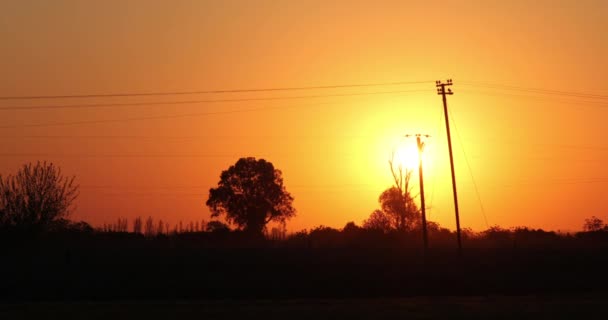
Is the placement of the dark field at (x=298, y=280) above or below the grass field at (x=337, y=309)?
above

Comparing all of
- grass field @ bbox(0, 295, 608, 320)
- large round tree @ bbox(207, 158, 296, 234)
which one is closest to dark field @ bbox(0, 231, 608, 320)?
grass field @ bbox(0, 295, 608, 320)

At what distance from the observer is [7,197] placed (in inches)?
2537

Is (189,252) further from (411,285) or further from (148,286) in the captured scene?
(411,285)

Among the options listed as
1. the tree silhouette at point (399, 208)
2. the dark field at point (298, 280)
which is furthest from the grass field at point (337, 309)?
the tree silhouette at point (399, 208)

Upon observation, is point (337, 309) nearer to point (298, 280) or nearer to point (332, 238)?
point (298, 280)

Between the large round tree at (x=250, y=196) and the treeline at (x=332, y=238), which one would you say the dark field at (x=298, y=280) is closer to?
the treeline at (x=332, y=238)

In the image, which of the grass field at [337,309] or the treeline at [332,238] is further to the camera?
the treeline at [332,238]

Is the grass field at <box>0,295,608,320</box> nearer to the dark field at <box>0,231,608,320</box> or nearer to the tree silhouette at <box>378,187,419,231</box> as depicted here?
the dark field at <box>0,231,608,320</box>

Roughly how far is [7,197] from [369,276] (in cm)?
3026

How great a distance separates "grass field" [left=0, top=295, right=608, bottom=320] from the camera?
3512 cm

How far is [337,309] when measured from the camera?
38656mm

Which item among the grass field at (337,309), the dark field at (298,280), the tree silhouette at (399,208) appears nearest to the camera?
the grass field at (337,309)

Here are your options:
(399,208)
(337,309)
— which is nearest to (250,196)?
(399,208)

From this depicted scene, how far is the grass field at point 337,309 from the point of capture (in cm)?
3512
